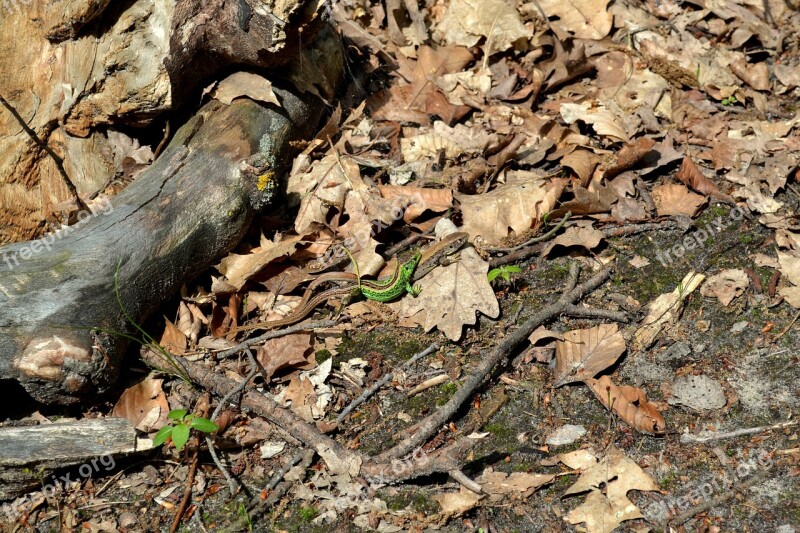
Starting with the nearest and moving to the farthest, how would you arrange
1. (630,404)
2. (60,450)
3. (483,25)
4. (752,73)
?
1. (60,450)
2. (630,404)
3. (752,73)
4. (483,25)

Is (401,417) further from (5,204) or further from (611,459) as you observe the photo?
(5,204)

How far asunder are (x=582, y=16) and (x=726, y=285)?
8.95 ft

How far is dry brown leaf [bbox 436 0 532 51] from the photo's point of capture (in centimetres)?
521

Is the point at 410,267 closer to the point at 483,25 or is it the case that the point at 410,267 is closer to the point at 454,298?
the point at 454,298

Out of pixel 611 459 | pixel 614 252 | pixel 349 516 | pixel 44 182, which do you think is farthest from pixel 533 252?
pixel 44 182

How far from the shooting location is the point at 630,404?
3182 millimetres

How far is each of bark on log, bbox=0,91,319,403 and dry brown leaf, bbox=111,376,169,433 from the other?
0.50 feet

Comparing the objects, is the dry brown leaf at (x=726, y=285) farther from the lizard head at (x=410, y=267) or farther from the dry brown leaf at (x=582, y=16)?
the dry brown leaf at (x=582, y=16)

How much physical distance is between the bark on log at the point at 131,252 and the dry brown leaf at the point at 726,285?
254cm

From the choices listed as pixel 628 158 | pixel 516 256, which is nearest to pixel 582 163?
pixel 628 158

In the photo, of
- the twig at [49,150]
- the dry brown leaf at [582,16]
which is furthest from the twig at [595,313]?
the twig at [49,150]

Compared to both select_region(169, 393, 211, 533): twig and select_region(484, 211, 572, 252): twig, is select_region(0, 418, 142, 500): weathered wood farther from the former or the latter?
select_region(484, 211, 572, 252): twig

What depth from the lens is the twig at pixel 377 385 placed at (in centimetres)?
332

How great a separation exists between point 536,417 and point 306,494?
3.71ft
